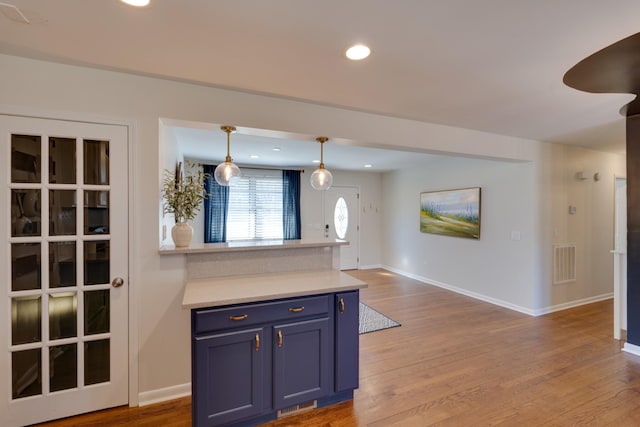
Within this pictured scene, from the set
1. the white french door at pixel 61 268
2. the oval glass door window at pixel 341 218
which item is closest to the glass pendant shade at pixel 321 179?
the white french door at pixel 61 268

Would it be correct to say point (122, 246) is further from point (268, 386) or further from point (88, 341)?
point (268, 386)

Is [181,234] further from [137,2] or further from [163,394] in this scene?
[137,2]

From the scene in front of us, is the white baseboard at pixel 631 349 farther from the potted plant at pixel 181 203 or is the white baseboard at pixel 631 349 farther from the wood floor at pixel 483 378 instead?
the potted plant at pixel 181 203

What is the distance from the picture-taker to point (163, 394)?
216cm

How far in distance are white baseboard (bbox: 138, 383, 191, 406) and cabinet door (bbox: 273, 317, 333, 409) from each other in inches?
31.9

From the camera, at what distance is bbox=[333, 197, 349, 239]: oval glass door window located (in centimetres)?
682

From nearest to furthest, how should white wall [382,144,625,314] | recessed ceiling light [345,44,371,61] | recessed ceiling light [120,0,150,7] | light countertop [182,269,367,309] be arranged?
1. recessed ceiling light [120,0,150,7]
2. recessed ceiling light [345,44,371,61]
3. light countertop [182,269,367,309]
4. white wall [382,144,625,314]

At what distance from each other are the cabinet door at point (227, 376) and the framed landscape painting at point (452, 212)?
419 centimetres

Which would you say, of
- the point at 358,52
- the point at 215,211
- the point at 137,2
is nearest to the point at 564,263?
the point at 358,52

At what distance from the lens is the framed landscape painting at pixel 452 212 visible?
4.79 m

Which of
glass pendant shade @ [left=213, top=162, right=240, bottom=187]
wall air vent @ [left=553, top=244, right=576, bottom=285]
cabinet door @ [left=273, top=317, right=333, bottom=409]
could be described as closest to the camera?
cabinet door @ [left=273, top=317, right=333, bottom=409]

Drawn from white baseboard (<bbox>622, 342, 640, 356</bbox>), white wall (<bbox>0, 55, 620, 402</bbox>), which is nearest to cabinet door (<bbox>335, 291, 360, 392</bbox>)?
white wall (<bbox>0, 55, 620, 402</bbox>)

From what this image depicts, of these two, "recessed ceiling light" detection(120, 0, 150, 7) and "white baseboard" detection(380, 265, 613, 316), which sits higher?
"recessed ceiling light" detection(120, 0, 150, 7)

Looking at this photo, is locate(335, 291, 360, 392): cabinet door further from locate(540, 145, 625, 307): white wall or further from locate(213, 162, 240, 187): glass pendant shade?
locate(540, 145, 625, 307): white wall
